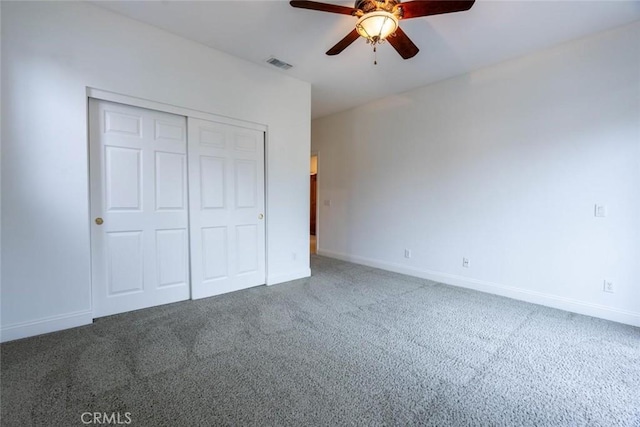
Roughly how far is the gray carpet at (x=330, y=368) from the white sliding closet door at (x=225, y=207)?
1.50 ft

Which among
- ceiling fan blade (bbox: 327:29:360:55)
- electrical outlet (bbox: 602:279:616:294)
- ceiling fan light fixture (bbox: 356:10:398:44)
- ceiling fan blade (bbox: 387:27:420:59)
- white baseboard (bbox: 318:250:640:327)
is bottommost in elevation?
white baseboard (bbox: 318:250:640:327)

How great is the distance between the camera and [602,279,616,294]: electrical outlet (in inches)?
108

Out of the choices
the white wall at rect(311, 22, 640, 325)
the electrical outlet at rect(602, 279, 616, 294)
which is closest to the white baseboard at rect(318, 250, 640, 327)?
the white wall at rect(311, 22, 640, 325)

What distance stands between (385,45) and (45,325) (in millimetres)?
4099

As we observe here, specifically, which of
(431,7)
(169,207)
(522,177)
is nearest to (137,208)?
(169,207)

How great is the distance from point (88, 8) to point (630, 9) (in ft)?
15.5

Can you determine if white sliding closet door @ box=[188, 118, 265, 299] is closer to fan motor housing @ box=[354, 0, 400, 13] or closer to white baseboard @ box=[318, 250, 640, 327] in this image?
fan motor housing @ box=[354, 0, 400, 13]

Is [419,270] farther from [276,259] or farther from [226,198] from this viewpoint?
[226,198]

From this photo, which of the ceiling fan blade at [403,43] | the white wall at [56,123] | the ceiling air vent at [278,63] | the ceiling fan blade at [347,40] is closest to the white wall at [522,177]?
the ceiling fan blade at [403,43]

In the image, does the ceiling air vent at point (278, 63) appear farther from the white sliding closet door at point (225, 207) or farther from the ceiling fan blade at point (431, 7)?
the ceiling fan blade at point (431, 7)

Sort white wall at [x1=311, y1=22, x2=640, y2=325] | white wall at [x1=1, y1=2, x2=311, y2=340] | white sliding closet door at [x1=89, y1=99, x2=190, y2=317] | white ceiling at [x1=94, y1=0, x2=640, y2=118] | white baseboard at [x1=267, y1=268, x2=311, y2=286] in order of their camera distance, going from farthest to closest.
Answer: white baseboard at [x1=267, y1=268, x2=311, y2=286]
white wall at [x1=311, y1=22, x2=640, y2=325]
white sliding closet door at [x1=89, y1=99, x2=190, y2=317]
white ceiling at [x1=94, y1=0, x2=640, y2=118]
white wall at [x1=1, y1=2, x2=311, y2=340]

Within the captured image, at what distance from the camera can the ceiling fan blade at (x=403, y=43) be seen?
223cm

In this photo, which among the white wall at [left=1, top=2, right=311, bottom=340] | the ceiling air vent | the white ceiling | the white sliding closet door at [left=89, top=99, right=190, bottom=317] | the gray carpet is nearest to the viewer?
the gray carpet

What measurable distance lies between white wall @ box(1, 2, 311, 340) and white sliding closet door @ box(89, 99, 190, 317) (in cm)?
14
